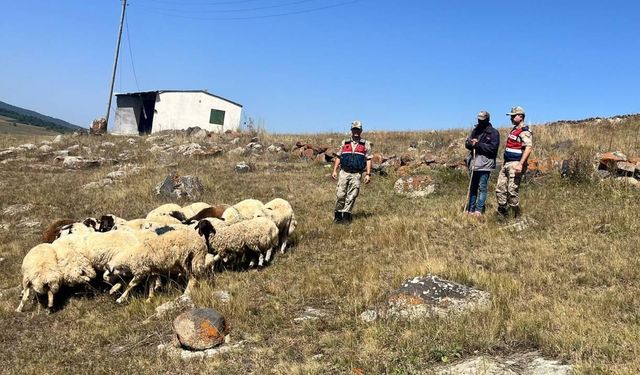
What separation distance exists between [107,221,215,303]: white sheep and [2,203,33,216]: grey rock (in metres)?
7.52

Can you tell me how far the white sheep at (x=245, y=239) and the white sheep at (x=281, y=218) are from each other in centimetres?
55

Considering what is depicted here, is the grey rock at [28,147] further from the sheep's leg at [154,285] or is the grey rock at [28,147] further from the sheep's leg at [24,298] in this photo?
the sheep's leg at [154,285]

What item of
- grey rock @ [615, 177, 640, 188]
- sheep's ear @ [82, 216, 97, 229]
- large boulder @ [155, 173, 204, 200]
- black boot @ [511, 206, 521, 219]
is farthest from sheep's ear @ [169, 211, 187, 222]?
grey rock @ [615, 177, 640, 188]

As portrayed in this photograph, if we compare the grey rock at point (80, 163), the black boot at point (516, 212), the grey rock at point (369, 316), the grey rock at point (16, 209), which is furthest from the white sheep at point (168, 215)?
the grey rock at point (80, 163)

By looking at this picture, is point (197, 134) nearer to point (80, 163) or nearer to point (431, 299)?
point (80, 163)

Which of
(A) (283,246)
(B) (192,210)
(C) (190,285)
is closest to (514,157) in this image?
(A) (283,246)

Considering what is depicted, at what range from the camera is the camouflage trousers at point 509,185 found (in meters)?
8.97

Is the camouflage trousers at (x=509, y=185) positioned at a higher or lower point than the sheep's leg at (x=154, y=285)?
higher

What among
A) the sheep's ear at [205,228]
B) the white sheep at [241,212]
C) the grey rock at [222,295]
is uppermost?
the white sheep at [241,212]

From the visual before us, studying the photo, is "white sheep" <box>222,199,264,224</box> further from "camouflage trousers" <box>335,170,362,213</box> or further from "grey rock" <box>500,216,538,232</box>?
"grey rock" <box>500,216,538,232</box>

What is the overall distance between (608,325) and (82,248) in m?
6.94

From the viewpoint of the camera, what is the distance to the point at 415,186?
12.8 m

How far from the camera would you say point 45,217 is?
1228cm

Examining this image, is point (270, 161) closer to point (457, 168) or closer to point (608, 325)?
point (457, 168)
